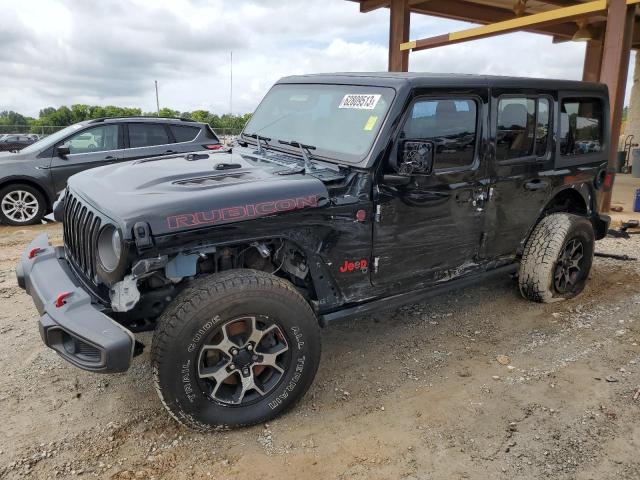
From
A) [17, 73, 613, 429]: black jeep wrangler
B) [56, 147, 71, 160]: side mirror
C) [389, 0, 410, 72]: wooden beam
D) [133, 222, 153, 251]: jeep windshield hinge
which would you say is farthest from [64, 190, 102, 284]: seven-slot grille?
[389, 0, 410, 72]: wooden beam

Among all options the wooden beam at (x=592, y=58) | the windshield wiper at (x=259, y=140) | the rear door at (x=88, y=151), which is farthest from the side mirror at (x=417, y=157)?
the wooden beam at (x=592, y=58)

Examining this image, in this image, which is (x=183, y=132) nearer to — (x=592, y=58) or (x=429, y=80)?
(x=429, y=80)

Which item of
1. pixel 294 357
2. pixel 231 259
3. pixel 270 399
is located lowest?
pixel 270 399

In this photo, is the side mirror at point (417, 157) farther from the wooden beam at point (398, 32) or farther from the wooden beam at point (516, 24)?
the wooden beam at point (398, 32)

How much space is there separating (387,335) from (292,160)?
1623mm

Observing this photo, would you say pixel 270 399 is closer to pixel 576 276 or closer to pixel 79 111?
pixel 576 276

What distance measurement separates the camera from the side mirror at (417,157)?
116 inches

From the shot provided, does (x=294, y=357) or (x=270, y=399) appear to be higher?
(x=294, y=357)

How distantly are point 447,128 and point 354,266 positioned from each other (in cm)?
121

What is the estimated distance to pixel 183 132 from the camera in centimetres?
827

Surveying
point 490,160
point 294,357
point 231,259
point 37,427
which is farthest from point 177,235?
point 490,160

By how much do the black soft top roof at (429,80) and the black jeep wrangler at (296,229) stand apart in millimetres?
16

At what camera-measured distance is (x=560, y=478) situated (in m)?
2.50

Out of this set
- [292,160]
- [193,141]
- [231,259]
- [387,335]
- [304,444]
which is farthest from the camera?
[193,141]
